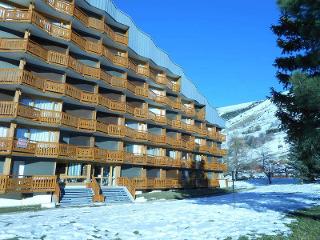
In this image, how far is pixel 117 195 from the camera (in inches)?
1251

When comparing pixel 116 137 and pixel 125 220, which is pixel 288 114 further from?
pixel 116 137

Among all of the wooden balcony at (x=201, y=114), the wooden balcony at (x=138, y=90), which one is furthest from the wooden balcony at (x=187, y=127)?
the wooden balcony at (x=138, y=90)

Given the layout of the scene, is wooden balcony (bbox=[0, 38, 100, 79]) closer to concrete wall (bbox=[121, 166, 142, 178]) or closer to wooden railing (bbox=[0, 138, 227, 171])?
wooden railing (bbox=[0, 138, 227, 171])

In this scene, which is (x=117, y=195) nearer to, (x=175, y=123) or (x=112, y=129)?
(x=112, y=129)

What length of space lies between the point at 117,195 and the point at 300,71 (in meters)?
20.7

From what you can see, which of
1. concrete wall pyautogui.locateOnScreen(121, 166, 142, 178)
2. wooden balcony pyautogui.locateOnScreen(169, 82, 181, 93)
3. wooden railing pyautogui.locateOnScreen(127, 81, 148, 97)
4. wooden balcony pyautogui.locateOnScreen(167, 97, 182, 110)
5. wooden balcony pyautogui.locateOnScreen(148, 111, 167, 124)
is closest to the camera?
concrete wall pyautogui.locateOnScreen(121, 166, 142, 178)

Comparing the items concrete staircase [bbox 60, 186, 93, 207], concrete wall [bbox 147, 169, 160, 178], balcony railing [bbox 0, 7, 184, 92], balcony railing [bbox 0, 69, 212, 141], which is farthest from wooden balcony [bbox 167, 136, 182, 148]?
concrete staircase [bbox 60, 186, 93, 207]

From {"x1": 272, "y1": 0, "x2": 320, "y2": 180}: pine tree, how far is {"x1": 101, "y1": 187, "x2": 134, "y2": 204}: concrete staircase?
17.9m

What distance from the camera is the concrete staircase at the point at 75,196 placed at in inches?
1063

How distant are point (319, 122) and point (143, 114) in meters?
27.7

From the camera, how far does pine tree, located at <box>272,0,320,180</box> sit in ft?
47.8

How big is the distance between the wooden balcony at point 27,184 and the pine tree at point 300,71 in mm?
18668

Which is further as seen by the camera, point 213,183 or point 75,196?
point 213,183

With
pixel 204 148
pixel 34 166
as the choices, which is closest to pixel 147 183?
pixel 34 166
